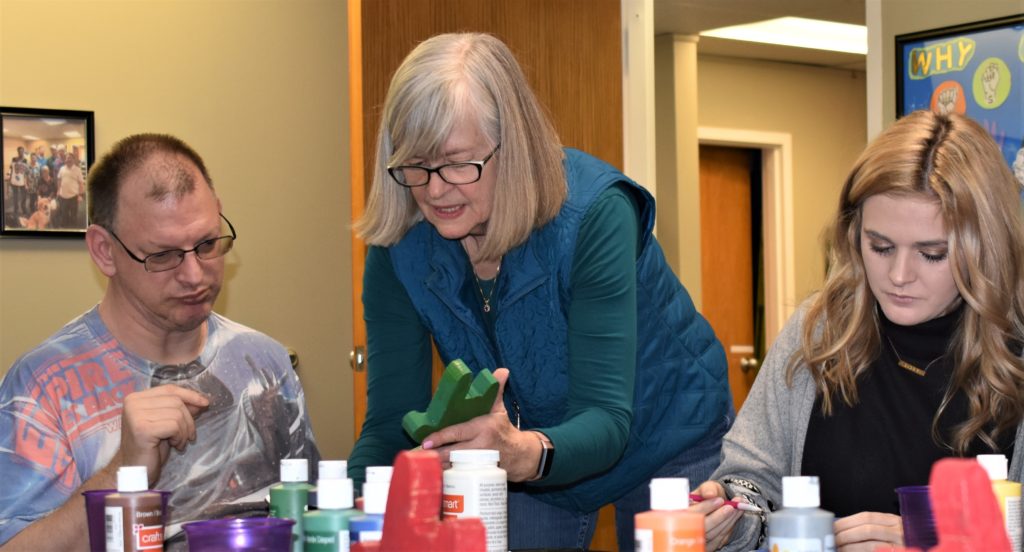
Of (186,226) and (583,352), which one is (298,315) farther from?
(583,352)

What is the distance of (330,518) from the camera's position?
1208 mm

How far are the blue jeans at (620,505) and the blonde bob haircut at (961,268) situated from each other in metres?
0.23

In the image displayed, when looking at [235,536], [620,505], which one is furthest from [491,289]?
[235,536]

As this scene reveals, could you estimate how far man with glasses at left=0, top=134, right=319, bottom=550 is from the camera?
171cm

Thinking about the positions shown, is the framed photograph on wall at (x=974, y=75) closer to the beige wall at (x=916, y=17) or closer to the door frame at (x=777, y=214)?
the beige wall at (x=916, y=17)

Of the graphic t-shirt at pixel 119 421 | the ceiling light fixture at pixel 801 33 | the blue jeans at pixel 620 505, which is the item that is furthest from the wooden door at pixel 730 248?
the graphic t-shirt at pixel 119 421

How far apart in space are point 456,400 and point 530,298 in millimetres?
506

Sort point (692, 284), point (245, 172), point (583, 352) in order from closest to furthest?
point (583, 352) → point (245, 172) → point (692, 284)

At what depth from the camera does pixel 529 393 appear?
1.81 meters

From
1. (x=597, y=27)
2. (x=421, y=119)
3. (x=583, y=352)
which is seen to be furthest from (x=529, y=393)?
(x=597, y=27)

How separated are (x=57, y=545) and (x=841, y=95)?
21.6 ft

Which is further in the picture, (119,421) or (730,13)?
(730,13)

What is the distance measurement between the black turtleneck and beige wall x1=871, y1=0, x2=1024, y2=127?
1.90m

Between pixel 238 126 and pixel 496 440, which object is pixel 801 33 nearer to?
pixel 238 126
